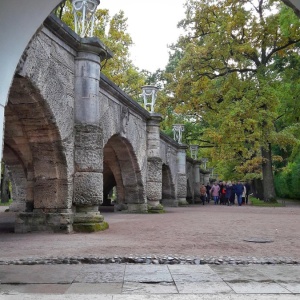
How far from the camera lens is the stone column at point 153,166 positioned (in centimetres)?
1540

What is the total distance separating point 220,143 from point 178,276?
1655 cm

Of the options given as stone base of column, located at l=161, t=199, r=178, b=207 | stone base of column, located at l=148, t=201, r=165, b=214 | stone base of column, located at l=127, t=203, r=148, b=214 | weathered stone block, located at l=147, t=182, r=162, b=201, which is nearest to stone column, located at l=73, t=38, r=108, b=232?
stone base of column, located at l=127, t=203, r=148, b=214

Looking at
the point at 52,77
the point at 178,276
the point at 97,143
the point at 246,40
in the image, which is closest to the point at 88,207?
the point at 97,143

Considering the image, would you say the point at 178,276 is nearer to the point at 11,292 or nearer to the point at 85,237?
the point at 11,292

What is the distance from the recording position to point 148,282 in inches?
159

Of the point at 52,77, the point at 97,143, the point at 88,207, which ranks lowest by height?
the point at 88,207

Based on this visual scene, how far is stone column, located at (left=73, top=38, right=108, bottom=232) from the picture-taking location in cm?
845

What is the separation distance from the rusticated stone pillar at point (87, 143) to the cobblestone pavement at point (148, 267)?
0.83 metres

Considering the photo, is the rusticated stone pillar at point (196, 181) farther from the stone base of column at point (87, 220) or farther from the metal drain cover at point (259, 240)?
the metal drain cover at point (259, 240)

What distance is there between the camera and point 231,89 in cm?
2061

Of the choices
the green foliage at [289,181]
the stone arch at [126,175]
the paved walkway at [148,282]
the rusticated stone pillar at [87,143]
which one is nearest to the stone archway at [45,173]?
the rusticated stone pillar at [87,143]

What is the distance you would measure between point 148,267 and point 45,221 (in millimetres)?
3910

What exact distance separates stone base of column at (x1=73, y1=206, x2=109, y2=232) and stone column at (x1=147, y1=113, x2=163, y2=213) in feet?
21.8

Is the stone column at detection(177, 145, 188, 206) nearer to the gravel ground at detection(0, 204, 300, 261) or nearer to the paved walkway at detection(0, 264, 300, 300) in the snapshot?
the gravel ground at detection(0, 204, 300, 261)
